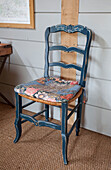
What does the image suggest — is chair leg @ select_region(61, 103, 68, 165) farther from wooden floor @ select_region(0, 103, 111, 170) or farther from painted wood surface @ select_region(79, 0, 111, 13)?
painted wood surface @ select_region(79, 0, 111, 13)

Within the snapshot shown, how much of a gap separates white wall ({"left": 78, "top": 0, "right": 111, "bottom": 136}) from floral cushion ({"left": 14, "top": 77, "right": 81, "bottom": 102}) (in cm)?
24

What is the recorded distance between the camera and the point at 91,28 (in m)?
1.37

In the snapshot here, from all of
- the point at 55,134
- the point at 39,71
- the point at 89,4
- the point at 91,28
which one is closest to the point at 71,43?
the point at 91,28

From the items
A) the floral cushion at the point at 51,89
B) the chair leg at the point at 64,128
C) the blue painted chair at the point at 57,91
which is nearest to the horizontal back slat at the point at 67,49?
the blue painted chair at the point at 57,91

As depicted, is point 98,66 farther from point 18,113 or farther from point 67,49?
point 18,113

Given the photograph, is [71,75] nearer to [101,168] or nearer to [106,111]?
[106,111]

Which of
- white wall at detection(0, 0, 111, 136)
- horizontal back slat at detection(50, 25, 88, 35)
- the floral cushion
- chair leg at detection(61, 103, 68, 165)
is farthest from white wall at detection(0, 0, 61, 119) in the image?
chair leg at detection(61, 103, 68, 165)

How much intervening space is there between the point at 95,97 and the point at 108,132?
1.12 ft

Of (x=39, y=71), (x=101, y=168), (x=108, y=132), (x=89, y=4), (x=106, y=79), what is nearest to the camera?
(x=101, y=168)

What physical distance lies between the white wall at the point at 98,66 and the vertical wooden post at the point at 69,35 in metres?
0.05

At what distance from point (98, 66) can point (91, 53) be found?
12cm

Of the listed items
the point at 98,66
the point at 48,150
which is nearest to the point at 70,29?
the point at 98,66

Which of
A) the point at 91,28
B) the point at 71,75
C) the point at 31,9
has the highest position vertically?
the point at 31,9

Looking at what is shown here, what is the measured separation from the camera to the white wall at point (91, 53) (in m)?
1.34
